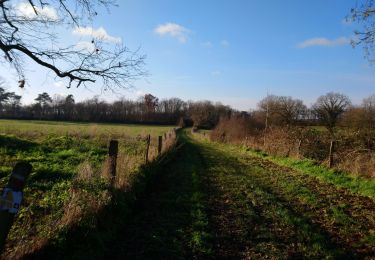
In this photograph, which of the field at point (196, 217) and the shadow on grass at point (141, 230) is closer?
the shadow on grass at point (141, 230)

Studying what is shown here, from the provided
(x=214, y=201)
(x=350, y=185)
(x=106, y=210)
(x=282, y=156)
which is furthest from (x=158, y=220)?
(x=282, y=156)

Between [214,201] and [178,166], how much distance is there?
7262mm

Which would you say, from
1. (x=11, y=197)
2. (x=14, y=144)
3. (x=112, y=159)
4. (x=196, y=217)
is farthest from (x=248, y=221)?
(x=14, y=144)

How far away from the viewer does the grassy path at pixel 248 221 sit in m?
6.05

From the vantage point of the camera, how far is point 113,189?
816cm

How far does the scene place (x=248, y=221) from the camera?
777cm

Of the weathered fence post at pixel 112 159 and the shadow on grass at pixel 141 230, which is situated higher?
the weathered fence post at pixel 112 159

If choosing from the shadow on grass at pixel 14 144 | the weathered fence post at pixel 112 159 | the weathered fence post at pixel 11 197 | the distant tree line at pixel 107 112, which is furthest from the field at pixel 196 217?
the distant tree line at pixel 107 112

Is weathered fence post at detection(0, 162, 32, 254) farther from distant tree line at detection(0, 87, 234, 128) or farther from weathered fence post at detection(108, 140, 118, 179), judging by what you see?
distant tree line at detection(0, 87, 234, 128)

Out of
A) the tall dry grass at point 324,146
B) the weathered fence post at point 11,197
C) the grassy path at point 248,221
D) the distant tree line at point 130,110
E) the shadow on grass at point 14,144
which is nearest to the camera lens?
the weathered fence post at point 11,197

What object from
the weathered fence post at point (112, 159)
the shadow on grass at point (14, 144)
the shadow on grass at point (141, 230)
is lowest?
the shadow on grass at point (141, 230)

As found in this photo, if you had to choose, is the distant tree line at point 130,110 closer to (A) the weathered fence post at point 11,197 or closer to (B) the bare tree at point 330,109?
(B) the bare tree at point 330,109

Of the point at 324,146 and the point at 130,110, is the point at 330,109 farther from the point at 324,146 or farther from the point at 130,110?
the point at 130,110

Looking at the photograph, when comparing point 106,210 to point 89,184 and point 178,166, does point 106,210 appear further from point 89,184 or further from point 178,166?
point 178,166
